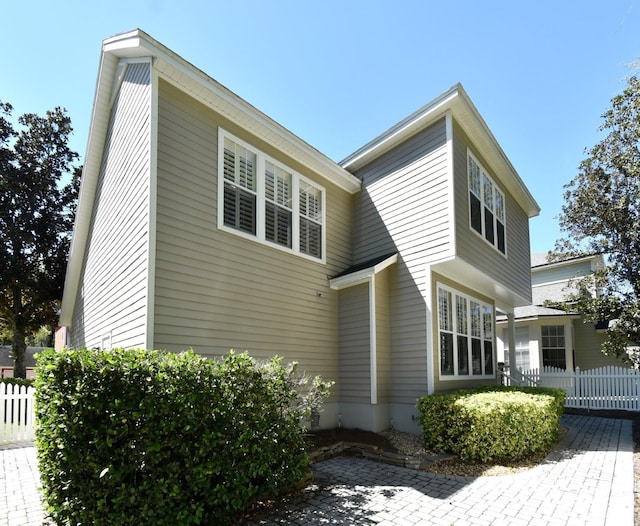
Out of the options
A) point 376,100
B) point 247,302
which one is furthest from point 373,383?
point 376,100

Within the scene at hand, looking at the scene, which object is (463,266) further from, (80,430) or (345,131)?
(80,430)

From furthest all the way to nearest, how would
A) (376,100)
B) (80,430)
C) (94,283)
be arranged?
(376,100)
(94,283)
(80,430)

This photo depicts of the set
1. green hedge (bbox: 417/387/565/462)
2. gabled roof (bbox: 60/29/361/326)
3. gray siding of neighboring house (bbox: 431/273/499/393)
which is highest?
gabled roof (bbox: 60/29/361/326)

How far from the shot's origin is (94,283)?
9914 mm

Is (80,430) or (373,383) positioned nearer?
(80,430)

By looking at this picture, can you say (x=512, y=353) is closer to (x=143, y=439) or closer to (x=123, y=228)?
(x=123, y=228)

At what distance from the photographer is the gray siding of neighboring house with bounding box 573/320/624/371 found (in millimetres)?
Result: 16438

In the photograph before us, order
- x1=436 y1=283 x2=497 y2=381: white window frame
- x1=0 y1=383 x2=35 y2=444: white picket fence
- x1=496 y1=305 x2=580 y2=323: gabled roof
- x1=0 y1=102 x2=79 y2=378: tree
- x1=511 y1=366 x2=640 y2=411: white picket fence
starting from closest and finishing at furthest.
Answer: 1. x1=0 y1=383 x2=35 y2=444: white picket fence
2. x1=436 y1=283 x2=497 y2=381: white window frame
3. x1=511 y1=366 x2=640 y2=411: white picket fence
4. x1=496 y1=305 x2=580 y2=323: gabled roof
5. x1=0 y1=102 x2=79 y2=378: tree

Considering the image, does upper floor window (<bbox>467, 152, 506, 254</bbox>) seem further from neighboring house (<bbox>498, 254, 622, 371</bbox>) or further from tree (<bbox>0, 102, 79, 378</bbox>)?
tree (<bbox>0, 102, 79, 378</bbox>)

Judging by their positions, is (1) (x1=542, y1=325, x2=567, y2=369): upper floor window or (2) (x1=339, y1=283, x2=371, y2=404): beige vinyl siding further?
(1) (x1=542, y1=325, x2=567, y2=369): upper floor window

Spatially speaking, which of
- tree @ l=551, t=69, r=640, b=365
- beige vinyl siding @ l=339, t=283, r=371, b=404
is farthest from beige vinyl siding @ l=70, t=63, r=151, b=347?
tree @ l=551, t=69, r=640, b=365

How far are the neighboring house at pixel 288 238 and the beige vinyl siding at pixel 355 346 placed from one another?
0.03m

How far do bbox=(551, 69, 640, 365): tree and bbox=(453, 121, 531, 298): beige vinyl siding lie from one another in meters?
2.03

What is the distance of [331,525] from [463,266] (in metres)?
6.23
